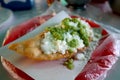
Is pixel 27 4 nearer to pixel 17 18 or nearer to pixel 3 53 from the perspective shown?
pixel 17 18

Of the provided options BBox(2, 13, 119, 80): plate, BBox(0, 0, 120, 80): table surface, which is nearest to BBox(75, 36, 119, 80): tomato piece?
BBox(2, 13, 119, 80): plate

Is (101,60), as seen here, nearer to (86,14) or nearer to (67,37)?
(67,37)

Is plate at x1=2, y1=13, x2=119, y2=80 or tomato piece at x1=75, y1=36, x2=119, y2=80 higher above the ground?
plate at x1=2, y1=13, x2=119, y2=80

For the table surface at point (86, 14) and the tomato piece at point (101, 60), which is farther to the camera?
the table surface at point (86, 14)

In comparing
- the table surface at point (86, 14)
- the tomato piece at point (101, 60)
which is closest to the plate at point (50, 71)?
the tomato piece at point (101, 60)

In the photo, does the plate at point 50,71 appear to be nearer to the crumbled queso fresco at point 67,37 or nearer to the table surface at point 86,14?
the crumbled queso fresco at point 67,37

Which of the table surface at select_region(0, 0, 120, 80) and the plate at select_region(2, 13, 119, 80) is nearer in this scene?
the plate at select_region(2, 13, 119, 80)

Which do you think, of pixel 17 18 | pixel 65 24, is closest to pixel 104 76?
pixel 65 24

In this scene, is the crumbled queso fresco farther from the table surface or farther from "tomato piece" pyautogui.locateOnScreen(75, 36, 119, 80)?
the table surface

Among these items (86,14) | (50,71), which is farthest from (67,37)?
(86,14)
